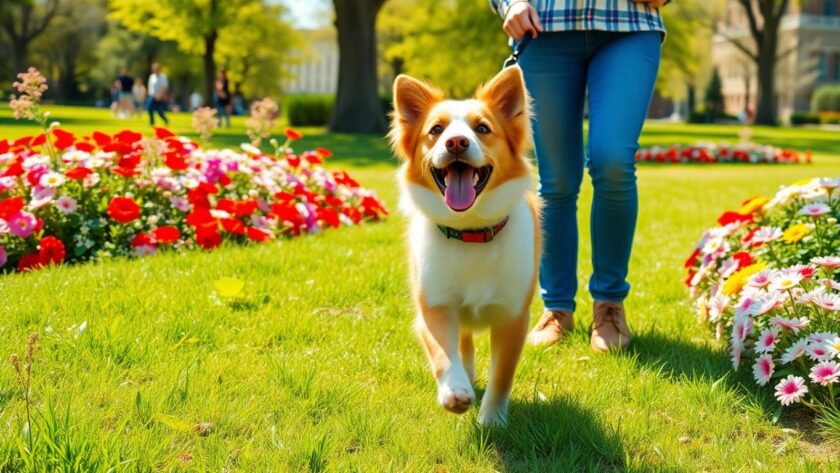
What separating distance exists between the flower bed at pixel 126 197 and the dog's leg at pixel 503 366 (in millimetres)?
3209

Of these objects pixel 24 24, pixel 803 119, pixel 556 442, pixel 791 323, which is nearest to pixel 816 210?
pixel 791 323

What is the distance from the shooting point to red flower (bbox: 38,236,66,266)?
17.0 ft

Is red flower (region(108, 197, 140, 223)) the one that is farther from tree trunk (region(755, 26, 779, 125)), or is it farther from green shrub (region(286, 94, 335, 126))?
tree trunk (region(755, 26, 779, 125))

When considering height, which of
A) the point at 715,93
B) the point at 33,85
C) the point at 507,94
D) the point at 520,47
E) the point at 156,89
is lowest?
the point at 507,94

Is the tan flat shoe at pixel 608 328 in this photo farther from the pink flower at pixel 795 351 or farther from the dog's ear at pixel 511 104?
the dog's ear at pixel 511 104

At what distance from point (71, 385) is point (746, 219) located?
12.1ft

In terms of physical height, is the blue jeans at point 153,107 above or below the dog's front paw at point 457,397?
above

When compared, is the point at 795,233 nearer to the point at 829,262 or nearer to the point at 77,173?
the point at 829,262

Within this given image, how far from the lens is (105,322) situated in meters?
3.80

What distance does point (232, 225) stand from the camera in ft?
19.9

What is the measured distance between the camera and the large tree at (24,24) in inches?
2035

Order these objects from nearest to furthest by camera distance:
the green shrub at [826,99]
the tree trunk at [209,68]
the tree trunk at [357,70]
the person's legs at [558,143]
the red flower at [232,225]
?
the person's legs at [558,143] → the red flower at [232,225] → the tree trunk at [357,70] → the tree trunk at [209,68] → the green shrub at [826,99]

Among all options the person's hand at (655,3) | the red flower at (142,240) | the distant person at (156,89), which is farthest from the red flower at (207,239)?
the distant person at (156,89)

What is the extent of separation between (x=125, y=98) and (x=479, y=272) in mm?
33297
